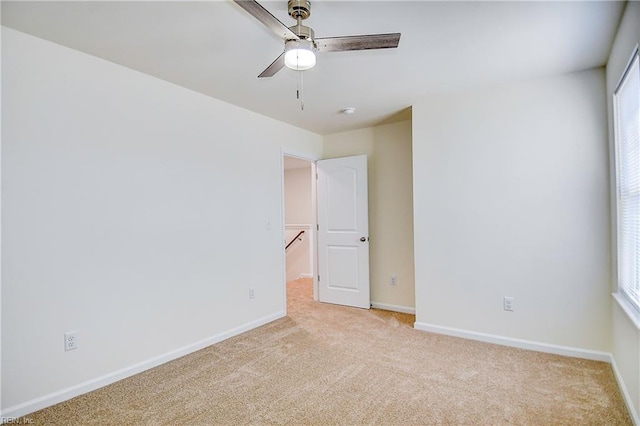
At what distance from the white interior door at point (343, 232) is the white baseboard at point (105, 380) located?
1545 millimetres

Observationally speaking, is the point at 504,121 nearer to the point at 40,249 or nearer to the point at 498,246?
the point at 498,246

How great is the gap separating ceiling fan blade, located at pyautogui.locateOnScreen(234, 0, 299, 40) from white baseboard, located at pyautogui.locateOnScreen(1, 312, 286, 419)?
262 centimetres

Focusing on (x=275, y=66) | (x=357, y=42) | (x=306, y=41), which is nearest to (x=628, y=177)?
(x=357, y=42)

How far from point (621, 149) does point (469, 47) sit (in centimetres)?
132

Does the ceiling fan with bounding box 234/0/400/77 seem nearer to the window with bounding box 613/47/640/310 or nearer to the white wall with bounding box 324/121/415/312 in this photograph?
the window with bounding box 613/47/640/310

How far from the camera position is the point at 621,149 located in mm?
2451

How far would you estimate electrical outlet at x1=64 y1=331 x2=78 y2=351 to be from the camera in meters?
2.32

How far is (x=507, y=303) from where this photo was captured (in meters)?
3.14

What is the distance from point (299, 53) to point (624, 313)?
8.64 feet

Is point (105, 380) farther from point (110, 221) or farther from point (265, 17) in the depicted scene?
point (265, 17)

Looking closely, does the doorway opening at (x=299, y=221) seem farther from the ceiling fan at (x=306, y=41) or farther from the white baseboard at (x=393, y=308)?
the ceiling fan at (x=306, y=41)

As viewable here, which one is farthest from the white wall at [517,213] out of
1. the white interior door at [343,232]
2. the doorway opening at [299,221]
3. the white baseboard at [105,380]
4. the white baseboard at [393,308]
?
the doorway opening at [299,221]

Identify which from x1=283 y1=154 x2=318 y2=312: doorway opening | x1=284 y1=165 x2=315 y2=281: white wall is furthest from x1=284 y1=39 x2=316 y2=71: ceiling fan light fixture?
x1=284 y1=165 x2=315 y2=281: white wall

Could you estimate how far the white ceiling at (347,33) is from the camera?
76.4 inches
